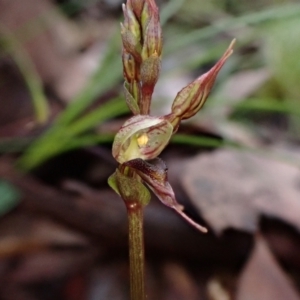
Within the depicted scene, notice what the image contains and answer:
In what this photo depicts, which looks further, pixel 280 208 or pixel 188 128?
pixel 188 128

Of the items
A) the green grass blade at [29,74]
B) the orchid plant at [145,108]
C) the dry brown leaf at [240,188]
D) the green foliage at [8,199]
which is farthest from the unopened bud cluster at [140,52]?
the green grass blade at [29,74]

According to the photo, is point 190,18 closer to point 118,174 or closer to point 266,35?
point 266,35

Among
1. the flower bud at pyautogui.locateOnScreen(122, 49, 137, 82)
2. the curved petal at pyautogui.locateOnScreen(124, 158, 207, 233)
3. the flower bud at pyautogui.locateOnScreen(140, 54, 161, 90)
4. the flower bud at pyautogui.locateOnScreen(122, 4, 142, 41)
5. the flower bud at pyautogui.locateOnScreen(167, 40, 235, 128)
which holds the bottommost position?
the curved petal at pyautogui.locateOnScreen(124, 158, 207, 233)

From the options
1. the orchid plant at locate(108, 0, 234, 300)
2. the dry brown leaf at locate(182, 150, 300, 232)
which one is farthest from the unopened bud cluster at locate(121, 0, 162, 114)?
the dry brown leaf at locate(182, 150, 300, 232)

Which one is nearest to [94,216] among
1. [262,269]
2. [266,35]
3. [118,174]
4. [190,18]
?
[262,269]

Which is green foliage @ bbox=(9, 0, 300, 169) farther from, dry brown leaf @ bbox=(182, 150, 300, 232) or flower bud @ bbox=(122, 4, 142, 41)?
flower bud @ bbox=(122, 4, 142, 41)

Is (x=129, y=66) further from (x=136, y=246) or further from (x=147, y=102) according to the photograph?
(x=136, y=246)

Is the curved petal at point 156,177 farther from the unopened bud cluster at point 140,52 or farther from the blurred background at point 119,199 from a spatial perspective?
the blurred background at point 119,199

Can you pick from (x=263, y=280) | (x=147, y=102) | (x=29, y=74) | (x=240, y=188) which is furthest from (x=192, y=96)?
(x=29, y=74)
